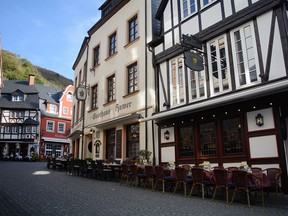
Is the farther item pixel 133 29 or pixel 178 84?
pixel 133 29

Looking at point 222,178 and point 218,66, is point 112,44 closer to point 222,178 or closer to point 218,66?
point 218,66

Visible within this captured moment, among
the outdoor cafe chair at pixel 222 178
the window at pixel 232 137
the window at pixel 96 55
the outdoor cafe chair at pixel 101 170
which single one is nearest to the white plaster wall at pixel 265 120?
the window at pixel 232 137

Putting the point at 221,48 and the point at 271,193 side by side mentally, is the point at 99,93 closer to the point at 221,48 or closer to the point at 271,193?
the point at 221,48

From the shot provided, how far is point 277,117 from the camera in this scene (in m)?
7.64

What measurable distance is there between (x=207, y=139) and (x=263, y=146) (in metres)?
2.29

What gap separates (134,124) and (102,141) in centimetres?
337

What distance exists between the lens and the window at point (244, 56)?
28.2 ft

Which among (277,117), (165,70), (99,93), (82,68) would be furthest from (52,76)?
(277,117)

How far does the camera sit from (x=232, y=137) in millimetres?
8938

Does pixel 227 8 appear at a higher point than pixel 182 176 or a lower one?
higher

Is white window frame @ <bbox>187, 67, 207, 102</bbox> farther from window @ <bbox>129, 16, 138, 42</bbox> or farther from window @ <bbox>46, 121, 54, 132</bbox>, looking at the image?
window @ <bbox>46, 121, 54, 132</bbox>

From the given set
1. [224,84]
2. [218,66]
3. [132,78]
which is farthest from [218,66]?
[132,78]

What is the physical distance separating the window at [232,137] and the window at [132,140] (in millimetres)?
5274

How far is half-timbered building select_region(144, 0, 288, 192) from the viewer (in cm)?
780
